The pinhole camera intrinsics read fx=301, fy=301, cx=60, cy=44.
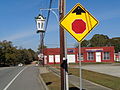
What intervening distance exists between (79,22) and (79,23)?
30 mm

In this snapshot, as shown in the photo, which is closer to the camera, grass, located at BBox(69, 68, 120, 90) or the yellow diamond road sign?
the yellow diamond road sign

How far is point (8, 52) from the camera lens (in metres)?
112

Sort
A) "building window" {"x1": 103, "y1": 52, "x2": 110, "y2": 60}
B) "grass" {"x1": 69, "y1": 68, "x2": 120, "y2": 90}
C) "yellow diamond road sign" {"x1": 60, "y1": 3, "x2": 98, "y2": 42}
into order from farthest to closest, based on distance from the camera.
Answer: "building window" {"x1": 103, "y1": 52, "x2": 110, "y2": 60} < "grass" {"x1": 69, "y1": 68, "x2": 120, "y2": 90} < "yellow diamond road sign" {"x1": 60, "y1": 3, "x2": 98, "y2": 42}

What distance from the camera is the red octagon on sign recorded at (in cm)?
895

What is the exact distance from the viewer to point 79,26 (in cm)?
896

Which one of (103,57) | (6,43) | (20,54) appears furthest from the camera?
(20,54)

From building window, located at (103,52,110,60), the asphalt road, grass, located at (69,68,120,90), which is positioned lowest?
the asphalt road

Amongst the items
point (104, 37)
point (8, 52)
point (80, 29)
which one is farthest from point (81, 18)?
point (104, 37)

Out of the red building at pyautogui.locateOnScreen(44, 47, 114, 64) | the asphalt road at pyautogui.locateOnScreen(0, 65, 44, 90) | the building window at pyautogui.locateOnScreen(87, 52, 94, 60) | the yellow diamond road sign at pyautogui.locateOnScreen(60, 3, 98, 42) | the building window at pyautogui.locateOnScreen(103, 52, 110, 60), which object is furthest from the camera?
the building window at pyautogui.locateOnScreen(87, 52, 94, 60)

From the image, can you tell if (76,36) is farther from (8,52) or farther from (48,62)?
(8,52)

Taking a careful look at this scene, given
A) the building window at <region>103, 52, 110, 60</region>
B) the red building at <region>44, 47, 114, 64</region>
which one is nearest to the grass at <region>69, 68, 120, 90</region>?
the red building at <region>44, 47, 114, 64</region>

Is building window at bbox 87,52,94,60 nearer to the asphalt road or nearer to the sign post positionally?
the asphalt road

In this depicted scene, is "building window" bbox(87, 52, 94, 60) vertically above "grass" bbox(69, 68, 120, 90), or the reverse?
"building window" bbox(87, 52, 94, 60)

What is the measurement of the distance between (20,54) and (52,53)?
110ft
